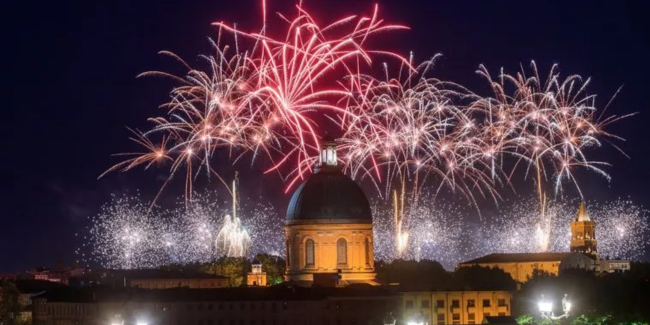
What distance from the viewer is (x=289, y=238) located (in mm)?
100875

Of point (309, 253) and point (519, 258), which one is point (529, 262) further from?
point (309, 253)

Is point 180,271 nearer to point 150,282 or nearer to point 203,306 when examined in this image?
point 150,282

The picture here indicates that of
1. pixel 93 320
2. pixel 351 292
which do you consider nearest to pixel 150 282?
pixel 93 320

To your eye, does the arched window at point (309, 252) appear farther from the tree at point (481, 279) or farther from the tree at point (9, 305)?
the tree at point (9, 305)

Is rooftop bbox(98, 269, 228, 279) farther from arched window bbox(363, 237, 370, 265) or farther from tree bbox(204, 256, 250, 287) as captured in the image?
arched window bbox(363, 237, 370, 265)

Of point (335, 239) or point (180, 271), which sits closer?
point (335, 239)

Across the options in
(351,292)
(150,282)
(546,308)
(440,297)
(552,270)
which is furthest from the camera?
(552,270)

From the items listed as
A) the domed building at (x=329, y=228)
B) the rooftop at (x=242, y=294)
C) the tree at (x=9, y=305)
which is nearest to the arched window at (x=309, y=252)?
the domed building at (x=329, y=228)

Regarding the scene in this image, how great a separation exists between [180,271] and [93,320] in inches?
1157

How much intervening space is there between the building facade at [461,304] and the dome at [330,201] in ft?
33.2

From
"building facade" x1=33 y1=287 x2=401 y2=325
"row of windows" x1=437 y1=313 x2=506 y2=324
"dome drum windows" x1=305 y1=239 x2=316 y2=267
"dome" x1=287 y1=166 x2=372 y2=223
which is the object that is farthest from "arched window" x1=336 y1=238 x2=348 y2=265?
"row of windows" x1=437 y1=313 x2=506 y2=324

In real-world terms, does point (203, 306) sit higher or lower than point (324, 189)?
lower

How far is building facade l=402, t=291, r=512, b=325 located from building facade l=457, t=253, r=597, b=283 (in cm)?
2172

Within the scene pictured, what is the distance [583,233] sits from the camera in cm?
13738
